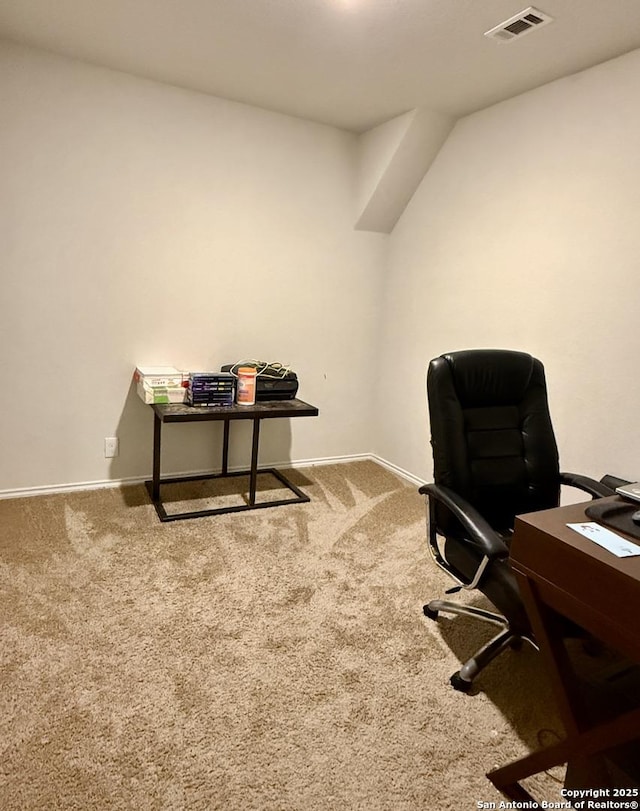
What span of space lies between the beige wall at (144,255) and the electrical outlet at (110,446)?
0.04 metres

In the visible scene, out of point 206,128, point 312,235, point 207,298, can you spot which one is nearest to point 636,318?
point 312,235

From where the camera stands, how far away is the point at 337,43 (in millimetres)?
2307

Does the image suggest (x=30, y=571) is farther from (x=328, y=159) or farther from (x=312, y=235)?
(x=328, y=159)

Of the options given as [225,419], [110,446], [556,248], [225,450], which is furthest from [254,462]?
[556,248]

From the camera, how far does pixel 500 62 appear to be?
240 cm

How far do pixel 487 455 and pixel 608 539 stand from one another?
72 centimetres

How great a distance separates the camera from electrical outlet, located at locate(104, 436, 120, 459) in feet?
10.5

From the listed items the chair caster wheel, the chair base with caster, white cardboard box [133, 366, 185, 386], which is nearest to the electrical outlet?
white cardboard box [133, 366, 185, 386]

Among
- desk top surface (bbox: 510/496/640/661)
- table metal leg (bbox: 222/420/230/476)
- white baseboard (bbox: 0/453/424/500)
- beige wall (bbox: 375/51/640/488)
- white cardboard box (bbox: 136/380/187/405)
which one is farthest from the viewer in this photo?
table metal leg (bbox: 222/420/230/476)

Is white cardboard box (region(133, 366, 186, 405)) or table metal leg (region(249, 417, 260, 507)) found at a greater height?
white cardboard box (region(133, 366, 186, 405))

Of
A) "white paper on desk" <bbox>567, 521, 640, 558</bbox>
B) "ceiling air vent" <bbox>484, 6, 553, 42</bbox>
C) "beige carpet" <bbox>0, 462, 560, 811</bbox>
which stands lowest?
"beige carpet" <bbox>0, 462, 560, 811</bbox>

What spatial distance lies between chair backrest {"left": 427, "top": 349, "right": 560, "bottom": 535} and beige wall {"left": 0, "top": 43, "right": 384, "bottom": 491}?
74.9 inches

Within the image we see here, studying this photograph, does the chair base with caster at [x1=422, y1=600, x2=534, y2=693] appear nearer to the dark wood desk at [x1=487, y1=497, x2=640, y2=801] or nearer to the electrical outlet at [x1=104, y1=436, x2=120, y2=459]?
the dark wood desk at [x1=487, y1=497, x2=640, y2=801]

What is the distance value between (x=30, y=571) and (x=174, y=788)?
1337mm
